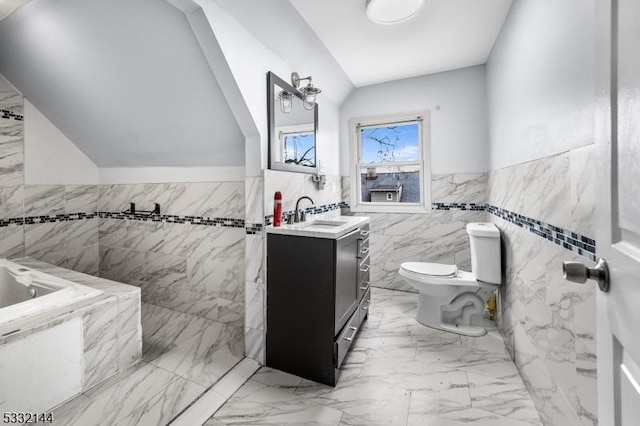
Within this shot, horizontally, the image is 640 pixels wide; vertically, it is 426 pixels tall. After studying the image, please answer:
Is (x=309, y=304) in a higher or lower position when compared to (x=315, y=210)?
lower

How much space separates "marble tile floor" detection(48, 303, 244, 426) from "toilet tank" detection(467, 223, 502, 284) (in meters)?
1.92

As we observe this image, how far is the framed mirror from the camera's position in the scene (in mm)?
2109

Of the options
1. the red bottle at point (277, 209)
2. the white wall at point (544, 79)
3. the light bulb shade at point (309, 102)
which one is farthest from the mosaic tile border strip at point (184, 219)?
the white wall at point (544, 79)

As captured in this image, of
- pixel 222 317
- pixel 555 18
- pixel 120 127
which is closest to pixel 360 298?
pixel 222 317

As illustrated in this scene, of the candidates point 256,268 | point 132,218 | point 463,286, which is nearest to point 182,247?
point 132,218

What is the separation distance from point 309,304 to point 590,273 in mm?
1402

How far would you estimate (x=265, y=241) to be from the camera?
6.46 feet

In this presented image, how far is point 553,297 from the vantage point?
1.33 metres

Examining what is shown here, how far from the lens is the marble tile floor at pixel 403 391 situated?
4.99ft

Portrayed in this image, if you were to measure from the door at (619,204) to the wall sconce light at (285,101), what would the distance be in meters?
1.90

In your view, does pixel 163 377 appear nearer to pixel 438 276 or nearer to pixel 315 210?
pixel 315 210

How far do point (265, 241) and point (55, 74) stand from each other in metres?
2.22

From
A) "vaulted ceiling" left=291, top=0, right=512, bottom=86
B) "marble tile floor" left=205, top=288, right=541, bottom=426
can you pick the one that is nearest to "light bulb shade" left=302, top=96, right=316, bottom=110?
"vaulted ceiling" left=291, top=0, right=512, bottom=86

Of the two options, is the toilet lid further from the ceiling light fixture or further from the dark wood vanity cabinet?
the ceiling light fixture
